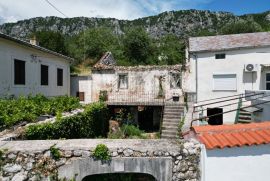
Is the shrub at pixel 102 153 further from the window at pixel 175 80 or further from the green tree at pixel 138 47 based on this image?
the green tree at pixel 138 47

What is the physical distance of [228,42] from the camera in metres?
19.5

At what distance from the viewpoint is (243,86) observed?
60.4ft

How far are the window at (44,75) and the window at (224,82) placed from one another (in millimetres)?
11087

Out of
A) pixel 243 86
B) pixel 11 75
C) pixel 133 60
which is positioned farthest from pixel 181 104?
pixel 133 60

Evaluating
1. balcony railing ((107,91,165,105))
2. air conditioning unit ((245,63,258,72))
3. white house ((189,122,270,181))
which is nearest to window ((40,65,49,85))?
balcony railing ((107,91,165,105))

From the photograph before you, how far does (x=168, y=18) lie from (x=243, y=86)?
98.3 metres

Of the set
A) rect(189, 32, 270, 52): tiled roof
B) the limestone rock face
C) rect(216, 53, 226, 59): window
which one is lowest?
rect(216, 53, 226, 59): window

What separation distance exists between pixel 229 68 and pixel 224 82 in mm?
923

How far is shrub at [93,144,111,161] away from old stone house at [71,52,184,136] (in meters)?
15.8

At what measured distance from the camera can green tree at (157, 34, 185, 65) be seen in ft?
143

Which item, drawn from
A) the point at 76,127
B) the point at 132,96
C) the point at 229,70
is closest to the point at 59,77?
the point at 132,96

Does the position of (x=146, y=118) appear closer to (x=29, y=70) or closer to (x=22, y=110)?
(x=29, y=70)

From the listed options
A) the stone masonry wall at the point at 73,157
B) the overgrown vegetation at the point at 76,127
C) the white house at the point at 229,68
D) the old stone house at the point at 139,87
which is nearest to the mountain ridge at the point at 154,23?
the old stone house at the point at 139,87

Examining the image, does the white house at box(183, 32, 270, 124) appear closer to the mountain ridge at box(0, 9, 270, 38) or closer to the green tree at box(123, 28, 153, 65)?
the green tree at box(123, 28, 153, 65)
